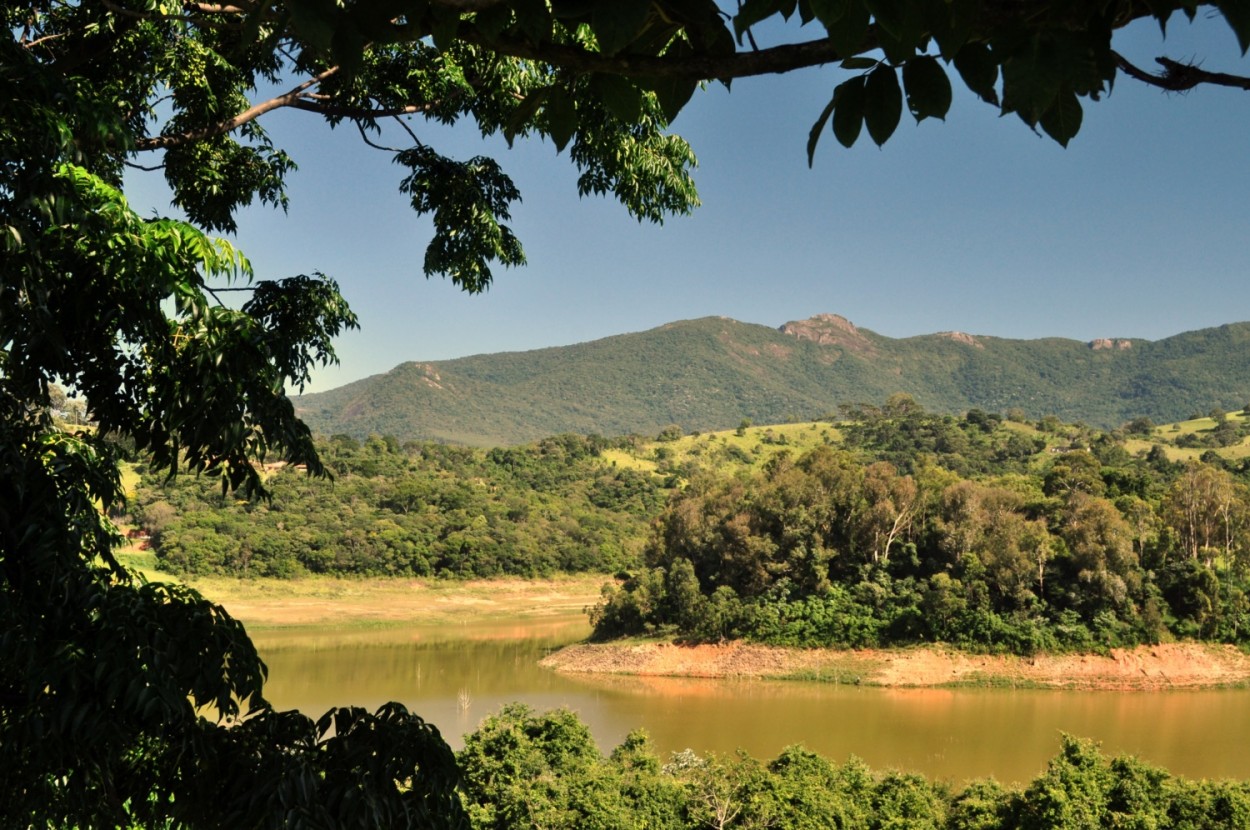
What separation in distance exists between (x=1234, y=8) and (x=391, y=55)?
3980mm

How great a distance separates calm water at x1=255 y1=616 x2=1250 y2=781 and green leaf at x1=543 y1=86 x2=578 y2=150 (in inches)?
536

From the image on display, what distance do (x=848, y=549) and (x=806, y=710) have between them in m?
6.90

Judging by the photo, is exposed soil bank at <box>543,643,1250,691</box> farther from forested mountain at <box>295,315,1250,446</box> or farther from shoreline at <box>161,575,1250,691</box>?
forested mountain at <box>295,315,1250,446</box>

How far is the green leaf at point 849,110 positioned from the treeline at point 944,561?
68.5 ft

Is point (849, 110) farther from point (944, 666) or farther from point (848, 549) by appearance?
point (848, 549)

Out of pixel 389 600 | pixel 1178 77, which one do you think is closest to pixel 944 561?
pixel 389 600

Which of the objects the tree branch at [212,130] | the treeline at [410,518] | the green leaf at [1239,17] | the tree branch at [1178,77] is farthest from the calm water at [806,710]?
the green leaf at [1239,17]

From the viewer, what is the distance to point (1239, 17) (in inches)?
20.9

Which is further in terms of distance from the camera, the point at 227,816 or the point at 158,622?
the point at 158,622

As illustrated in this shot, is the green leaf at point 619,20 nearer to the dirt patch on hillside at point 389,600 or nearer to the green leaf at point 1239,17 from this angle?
the green leaf at point 1239,17

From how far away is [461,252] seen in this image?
12.9 ft

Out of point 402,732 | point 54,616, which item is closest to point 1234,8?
point 402,732

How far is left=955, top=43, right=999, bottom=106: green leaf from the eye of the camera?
2.26ft

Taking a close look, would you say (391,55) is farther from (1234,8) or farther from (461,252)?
(1234,8)
